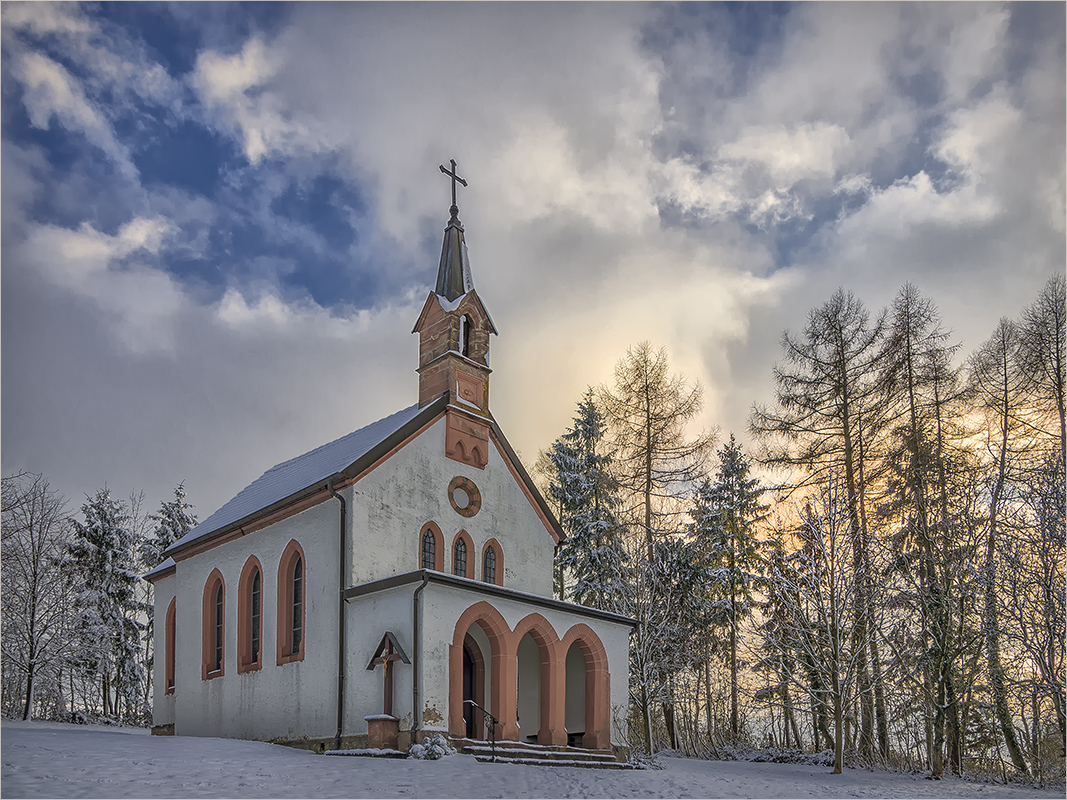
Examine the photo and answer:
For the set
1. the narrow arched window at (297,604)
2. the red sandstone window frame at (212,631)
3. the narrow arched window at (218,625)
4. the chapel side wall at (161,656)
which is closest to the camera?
the narrow arched window at (297,604)

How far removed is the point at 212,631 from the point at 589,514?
14967 millimetres

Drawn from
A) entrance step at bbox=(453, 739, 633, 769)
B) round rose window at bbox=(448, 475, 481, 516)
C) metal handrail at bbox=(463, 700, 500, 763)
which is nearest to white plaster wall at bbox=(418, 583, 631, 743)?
metal handrail at bbox=(463, 700, 500, 763)

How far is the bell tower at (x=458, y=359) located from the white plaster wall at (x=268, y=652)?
172 inches

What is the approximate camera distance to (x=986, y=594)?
825 inches

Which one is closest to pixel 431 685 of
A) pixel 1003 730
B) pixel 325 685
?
pixel 325 685

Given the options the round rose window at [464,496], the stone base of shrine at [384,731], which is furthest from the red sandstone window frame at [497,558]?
the stone base of shrine at [384,731]

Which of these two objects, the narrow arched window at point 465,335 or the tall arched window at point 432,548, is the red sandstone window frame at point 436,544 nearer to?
the tall arched window at point 432,548

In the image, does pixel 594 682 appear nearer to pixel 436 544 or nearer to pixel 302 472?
pixel 436 544

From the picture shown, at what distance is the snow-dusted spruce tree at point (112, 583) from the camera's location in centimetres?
3766

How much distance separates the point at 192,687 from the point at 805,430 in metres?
19.3

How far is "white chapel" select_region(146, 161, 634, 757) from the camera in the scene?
59.1 feet

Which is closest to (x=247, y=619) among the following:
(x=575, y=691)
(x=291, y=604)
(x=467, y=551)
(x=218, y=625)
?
(x=218, y=625)

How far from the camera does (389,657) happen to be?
1748 cm

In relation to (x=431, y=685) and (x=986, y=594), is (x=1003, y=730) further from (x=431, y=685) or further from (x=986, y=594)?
(x=431, y=685)
